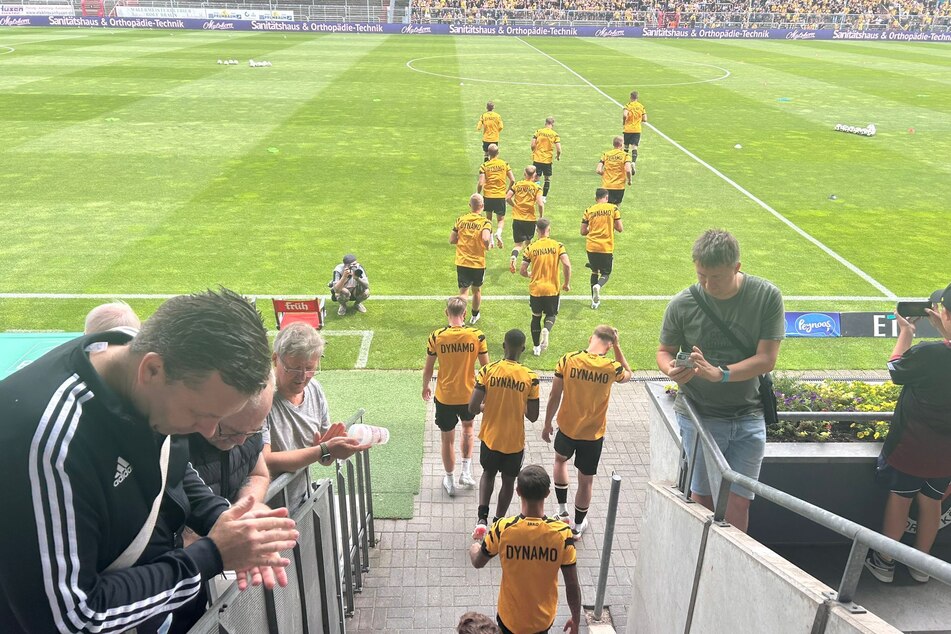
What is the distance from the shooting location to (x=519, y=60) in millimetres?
40688

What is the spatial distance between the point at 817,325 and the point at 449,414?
17.9 feet

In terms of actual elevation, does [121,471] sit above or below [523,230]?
above

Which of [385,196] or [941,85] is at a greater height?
[941,85]

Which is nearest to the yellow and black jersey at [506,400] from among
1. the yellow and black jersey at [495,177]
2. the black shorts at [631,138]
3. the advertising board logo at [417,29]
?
the yellow and black jersey at [495,177]

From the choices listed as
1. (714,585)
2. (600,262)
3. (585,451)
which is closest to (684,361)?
(714,585)

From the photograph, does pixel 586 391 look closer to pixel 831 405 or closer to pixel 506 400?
pixel 506 400

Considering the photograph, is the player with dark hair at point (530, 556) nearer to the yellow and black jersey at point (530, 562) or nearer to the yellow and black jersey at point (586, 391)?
the yellow and black jersey at point (530, 562)

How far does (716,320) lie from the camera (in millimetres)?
4277

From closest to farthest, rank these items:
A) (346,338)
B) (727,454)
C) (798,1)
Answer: (727,454)
(346,338)
(798,1)

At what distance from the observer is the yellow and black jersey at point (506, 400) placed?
5.67 m

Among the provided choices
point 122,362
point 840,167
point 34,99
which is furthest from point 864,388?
point 34,99

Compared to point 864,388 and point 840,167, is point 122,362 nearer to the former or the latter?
point 864,388

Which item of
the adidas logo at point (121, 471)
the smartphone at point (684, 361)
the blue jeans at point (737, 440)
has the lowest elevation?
the blue jeans at point (737, 440)

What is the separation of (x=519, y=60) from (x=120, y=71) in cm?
2226
